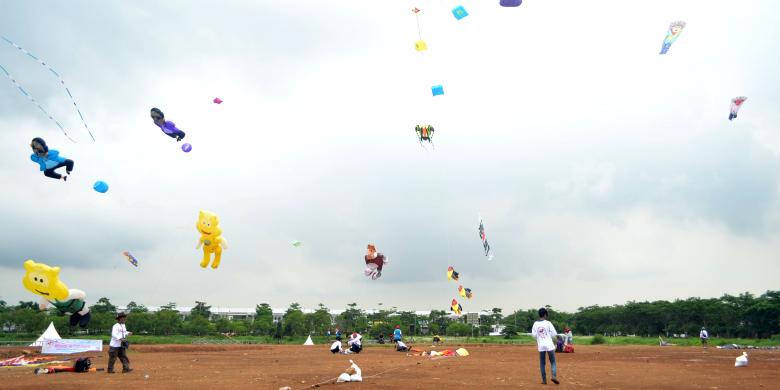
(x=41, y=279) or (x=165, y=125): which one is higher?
(x=165, y=125)

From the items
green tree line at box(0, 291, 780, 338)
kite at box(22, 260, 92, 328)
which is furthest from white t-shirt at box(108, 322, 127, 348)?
green tree line at box(0, 291, 780, 338)

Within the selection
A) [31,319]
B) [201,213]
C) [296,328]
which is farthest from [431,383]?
[31,319]

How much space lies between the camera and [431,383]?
10539 millimetres

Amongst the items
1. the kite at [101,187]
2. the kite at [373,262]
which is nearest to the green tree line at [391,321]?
Answer: the kite at [373,262]

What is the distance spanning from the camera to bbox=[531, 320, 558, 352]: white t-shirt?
10.5 m

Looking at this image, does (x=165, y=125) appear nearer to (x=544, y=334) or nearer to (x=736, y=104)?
(x=544, y=334)

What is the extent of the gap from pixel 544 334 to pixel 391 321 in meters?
58.4

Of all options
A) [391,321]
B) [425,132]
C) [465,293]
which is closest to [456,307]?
[465,293]

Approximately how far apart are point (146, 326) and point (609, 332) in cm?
6519

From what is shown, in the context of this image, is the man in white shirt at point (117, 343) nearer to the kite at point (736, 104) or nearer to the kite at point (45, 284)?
the kite at point (45, 284)

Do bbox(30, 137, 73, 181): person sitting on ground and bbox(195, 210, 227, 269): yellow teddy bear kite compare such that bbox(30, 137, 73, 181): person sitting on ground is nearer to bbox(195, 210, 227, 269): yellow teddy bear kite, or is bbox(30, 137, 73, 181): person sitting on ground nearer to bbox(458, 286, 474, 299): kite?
bbox(195, 210, 227, 269): yellow teddy bear kite

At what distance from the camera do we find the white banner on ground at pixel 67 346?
952 inches

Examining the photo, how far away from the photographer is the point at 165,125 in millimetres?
15836

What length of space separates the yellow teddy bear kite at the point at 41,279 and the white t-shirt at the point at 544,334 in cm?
1104
